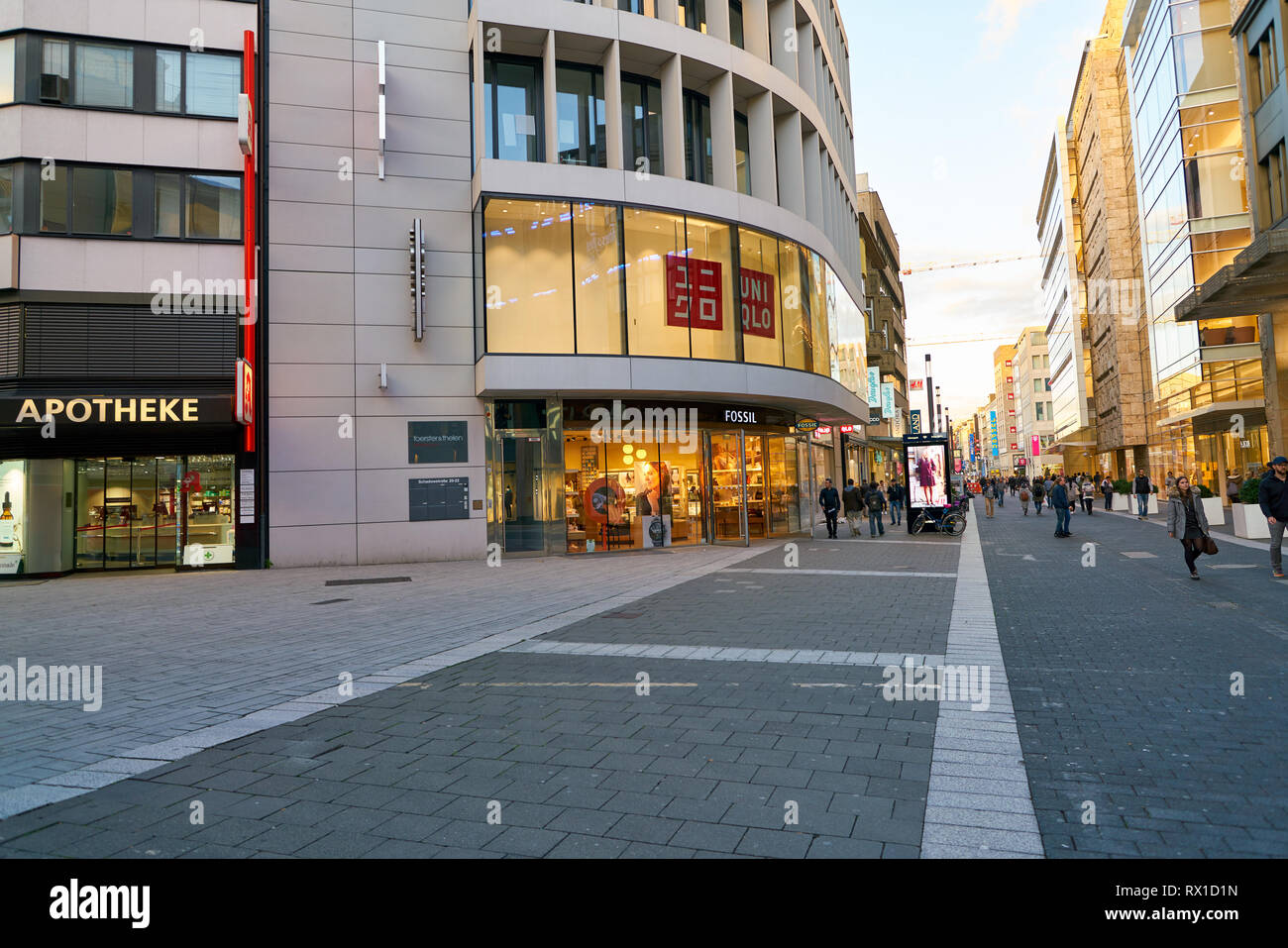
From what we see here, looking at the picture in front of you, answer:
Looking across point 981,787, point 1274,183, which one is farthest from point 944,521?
point 981,787

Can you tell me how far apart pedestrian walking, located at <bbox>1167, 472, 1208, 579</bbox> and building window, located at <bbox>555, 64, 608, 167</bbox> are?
15846 millimetres

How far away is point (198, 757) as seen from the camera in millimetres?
4938

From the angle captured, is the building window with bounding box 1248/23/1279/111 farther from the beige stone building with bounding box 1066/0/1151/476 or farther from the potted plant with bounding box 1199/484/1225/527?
the beige stone building with bounding box 1066/0/1151/476

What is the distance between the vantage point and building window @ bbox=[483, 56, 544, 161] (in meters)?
20.9

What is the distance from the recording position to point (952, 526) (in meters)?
25.0

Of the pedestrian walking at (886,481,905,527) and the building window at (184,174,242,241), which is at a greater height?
the building window at (184,174,242,241)

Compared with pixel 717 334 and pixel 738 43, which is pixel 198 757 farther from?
pixel 738 43

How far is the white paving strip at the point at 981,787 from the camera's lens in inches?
136

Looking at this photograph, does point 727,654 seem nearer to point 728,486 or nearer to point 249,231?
point 728,486

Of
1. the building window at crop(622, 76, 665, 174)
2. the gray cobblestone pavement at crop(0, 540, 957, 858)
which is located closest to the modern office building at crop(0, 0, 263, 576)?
the building window at crop(622, 76, 665, 174)
